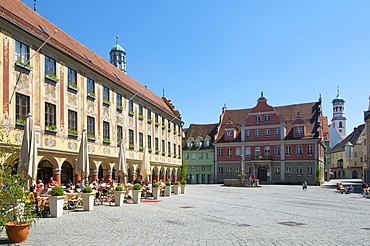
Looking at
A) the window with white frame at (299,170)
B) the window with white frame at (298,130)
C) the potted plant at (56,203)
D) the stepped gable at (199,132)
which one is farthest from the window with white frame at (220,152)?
the potted plant at (56,203)

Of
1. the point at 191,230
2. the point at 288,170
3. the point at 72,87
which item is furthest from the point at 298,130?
the point at 191,230

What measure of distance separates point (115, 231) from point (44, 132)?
1289 centimetres

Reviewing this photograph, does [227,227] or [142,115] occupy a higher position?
[142,115]

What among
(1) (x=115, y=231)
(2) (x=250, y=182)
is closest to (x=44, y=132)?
(1) (x=115, y=231)

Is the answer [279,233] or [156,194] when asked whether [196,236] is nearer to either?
[279,233]

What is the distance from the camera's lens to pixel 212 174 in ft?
249

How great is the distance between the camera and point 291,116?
238 feet

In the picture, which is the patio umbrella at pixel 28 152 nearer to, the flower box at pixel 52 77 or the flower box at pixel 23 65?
the flower box at pixel 23 65

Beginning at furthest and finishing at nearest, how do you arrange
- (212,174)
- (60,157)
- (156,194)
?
(212,174), (156,194), (60,157)

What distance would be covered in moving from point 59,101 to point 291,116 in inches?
2192

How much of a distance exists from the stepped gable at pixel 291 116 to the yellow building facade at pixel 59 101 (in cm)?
3810

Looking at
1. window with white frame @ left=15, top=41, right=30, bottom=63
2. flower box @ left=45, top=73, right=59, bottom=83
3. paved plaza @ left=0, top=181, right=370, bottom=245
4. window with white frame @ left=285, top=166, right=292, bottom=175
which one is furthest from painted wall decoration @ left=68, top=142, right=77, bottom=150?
window with white frame @ left=285, top=166, right=292, bottom=175

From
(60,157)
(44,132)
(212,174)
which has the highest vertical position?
(44,132)

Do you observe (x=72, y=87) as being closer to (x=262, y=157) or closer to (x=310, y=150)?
(x=262, y=157)
